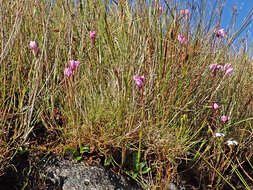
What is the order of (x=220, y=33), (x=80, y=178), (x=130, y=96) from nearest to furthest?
(x=80, y=178) < (x=130, y=96) < (x=220, y=33)

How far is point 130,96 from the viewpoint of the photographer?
1656 millimetres

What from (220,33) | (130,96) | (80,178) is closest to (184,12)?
(220,33)

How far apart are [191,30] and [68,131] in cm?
105

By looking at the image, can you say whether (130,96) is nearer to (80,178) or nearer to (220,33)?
(80,178)

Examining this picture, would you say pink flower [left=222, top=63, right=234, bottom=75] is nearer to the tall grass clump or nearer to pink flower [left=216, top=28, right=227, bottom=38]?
the tall grass clump

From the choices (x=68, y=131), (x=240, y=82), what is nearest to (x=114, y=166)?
(x=68, y=131)

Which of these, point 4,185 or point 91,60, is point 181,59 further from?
point 4,185

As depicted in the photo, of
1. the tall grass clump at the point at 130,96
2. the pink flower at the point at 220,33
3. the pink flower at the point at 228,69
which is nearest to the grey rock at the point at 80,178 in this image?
the tall grass clump at the point at 130,96

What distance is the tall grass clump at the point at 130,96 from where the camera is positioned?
1569 mm

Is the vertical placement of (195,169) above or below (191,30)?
below

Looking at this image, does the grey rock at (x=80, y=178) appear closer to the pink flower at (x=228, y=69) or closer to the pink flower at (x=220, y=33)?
the pink flower at (x=228, y=69)

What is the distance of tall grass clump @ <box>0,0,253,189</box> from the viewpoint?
5.15ft

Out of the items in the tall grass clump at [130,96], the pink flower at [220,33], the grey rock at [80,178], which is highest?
the pink flower at [220,33]

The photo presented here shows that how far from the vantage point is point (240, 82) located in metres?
2.23
